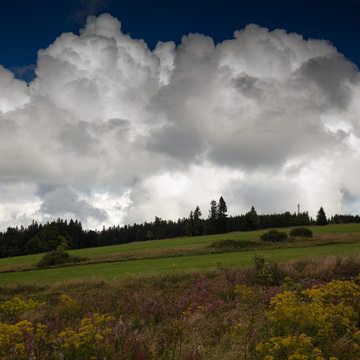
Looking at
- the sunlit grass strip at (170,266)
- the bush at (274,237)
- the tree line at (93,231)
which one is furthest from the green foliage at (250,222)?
the sunlit grass strip at (170,266)

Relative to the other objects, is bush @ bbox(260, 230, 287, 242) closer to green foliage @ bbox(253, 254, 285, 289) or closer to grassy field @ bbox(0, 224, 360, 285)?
grassy field @ bbox(0, 224, 360, 285)

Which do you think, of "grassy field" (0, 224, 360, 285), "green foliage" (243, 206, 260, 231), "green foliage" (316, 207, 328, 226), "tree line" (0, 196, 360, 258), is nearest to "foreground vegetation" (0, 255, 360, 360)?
"grassy field" (0, 224, 360, 285)

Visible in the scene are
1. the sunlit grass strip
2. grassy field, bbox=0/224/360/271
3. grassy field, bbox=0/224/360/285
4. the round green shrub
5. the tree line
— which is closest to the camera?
the sunlit grass strip

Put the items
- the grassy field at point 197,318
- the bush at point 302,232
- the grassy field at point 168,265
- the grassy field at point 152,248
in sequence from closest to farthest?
the grassy field at point 197,318 → the grassy field at point 168,265 → the grassy field at point 152,248 → the bush at point 302,232

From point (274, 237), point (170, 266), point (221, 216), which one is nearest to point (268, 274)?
point (170, 266)

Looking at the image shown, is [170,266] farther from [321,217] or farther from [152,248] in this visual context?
[321,217]

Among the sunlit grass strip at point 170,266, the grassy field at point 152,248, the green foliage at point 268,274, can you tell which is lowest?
the grassy field at point 152,248

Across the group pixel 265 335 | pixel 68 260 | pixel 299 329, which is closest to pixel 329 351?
pixel 299 329

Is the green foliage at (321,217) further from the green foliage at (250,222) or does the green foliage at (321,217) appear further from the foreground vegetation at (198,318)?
the foreground vegetation at (198,318)

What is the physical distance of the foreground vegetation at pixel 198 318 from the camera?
5.10 meters

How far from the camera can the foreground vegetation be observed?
510cm

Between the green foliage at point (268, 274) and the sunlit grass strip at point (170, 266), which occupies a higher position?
the green foliage at point (268, 274)

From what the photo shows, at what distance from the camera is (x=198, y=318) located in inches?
296

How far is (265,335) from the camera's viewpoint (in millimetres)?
6137
